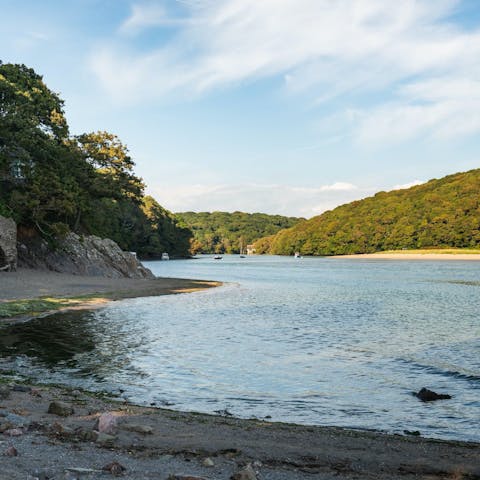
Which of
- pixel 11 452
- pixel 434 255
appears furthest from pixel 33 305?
pixel 434 255

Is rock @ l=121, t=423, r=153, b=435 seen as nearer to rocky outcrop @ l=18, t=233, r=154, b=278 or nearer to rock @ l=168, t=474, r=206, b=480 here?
rock @ l=168, t=474, r=206, b=480

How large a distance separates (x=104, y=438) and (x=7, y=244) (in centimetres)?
3784

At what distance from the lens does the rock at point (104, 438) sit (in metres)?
7.74

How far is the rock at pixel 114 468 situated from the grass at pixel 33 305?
19886 mm

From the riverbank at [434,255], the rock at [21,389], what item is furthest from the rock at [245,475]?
the riverbank at [434,255]

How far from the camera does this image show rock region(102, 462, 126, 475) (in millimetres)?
6359

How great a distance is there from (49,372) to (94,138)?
56574 mm

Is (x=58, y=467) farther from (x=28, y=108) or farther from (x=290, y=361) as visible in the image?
(x=28, y=108)

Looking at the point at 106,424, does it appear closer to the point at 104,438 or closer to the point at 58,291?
the point at 104,438

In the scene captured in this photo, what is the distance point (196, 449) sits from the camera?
7883 mm

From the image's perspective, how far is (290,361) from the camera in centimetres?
1761

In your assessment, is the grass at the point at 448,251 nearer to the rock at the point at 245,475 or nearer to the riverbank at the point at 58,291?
the riverbank at the point at 58,291

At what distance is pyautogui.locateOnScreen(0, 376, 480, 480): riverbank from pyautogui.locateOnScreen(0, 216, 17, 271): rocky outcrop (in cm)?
3374

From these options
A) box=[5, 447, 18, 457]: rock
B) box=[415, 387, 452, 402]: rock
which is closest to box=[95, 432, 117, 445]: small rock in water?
box=[5, 447, 18, 457]: rock
